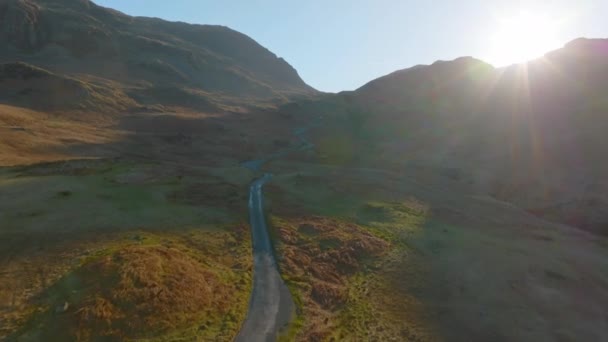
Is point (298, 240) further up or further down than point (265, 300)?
further up

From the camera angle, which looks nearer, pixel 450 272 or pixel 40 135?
pixel 450 272

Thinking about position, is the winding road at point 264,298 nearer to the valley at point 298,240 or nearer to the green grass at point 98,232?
the valley at point 298,240

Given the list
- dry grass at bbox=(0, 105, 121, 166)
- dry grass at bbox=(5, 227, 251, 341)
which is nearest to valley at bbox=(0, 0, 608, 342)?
dry grass at bbox=(5, 227, 251, 341)

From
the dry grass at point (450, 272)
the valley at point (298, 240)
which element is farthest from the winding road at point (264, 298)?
the dry grass at point (450, 272)

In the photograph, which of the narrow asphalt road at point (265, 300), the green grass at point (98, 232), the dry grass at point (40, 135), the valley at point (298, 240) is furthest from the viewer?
the dry grass at point (40, 135)

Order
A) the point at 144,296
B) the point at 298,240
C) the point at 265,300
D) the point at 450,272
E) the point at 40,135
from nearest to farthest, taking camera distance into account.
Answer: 1. the point at 144,296
2. the point at 265,300
3. the point at 450,272
4. the point at 298,240
5. the point at 40,135

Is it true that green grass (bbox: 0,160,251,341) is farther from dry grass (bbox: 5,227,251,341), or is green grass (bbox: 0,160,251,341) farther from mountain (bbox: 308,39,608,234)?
mountain (bbox: 308,39,608,234)

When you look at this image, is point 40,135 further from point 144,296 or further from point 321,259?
point 321,259

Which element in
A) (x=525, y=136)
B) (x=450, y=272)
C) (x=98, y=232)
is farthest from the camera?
(x=525, y=136)

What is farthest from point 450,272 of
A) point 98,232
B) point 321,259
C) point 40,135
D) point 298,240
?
point 40,135
